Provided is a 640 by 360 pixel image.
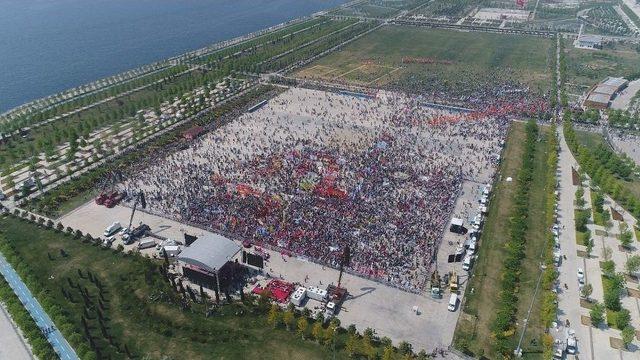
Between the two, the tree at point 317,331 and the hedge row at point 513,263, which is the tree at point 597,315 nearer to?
the hedge row at point 513,263

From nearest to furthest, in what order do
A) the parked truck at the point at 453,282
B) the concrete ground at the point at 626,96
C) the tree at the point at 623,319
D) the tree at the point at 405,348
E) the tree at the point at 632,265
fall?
the tree at the point at 405,348
the tree at the point at 623,319
the parked truck at the point at 453,282
the tree at the point at 632,265
the concrete ground at the point at 626,96

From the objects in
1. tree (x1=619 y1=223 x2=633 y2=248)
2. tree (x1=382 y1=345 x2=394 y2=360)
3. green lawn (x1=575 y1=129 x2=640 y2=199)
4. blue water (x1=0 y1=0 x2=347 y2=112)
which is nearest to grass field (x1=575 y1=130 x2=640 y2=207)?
green lawn (x1=575 y1=129 x2=640 y2=199)

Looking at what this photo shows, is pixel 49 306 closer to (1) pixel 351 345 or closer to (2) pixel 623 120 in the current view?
(1) pixel 351 345

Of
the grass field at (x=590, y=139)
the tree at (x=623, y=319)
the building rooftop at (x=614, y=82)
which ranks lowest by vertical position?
the tree at (x=623, y=319)

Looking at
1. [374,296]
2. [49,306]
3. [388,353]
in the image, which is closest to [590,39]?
[374,296]

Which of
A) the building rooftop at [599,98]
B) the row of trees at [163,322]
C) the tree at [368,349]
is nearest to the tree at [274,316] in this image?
the row of trees at [163,322]
